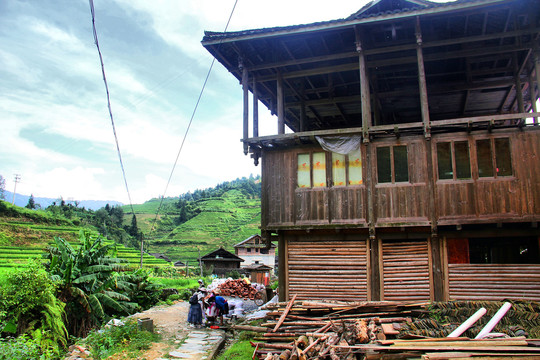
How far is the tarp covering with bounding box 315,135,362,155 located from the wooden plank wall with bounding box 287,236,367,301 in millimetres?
2947

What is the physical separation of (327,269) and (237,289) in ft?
46.9

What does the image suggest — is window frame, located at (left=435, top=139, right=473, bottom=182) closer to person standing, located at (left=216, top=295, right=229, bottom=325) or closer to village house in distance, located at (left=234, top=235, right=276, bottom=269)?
person standing, located at (left=216, top=295, right=229, bottom=325)

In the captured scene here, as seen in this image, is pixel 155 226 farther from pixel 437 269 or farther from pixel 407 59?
pixel 437 269

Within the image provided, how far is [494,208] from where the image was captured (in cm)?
1217

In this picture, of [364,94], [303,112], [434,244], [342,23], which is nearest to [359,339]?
[434,244]

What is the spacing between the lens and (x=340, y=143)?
13.6 m

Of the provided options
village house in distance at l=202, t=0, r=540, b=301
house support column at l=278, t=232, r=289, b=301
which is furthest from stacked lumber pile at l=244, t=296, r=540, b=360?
village house in distance at l=202, t=0, r=540, b=301

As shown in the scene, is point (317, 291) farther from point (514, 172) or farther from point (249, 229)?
point (249, 229)

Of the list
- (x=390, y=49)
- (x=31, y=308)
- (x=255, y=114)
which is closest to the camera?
(x=390, y=49)

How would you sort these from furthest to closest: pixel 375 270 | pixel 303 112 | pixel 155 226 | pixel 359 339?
pixel 155 226, pixel 303 112, pixel 375 270, pixel 359 339

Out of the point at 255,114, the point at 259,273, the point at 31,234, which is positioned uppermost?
the point at 255,114

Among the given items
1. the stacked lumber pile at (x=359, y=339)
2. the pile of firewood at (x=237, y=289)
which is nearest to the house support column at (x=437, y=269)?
the stacked lumber pile at (x=359, y=339)

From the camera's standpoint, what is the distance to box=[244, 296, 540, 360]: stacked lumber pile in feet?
24.0

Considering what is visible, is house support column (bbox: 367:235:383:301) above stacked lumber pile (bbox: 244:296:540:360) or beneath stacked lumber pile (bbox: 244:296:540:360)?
above
